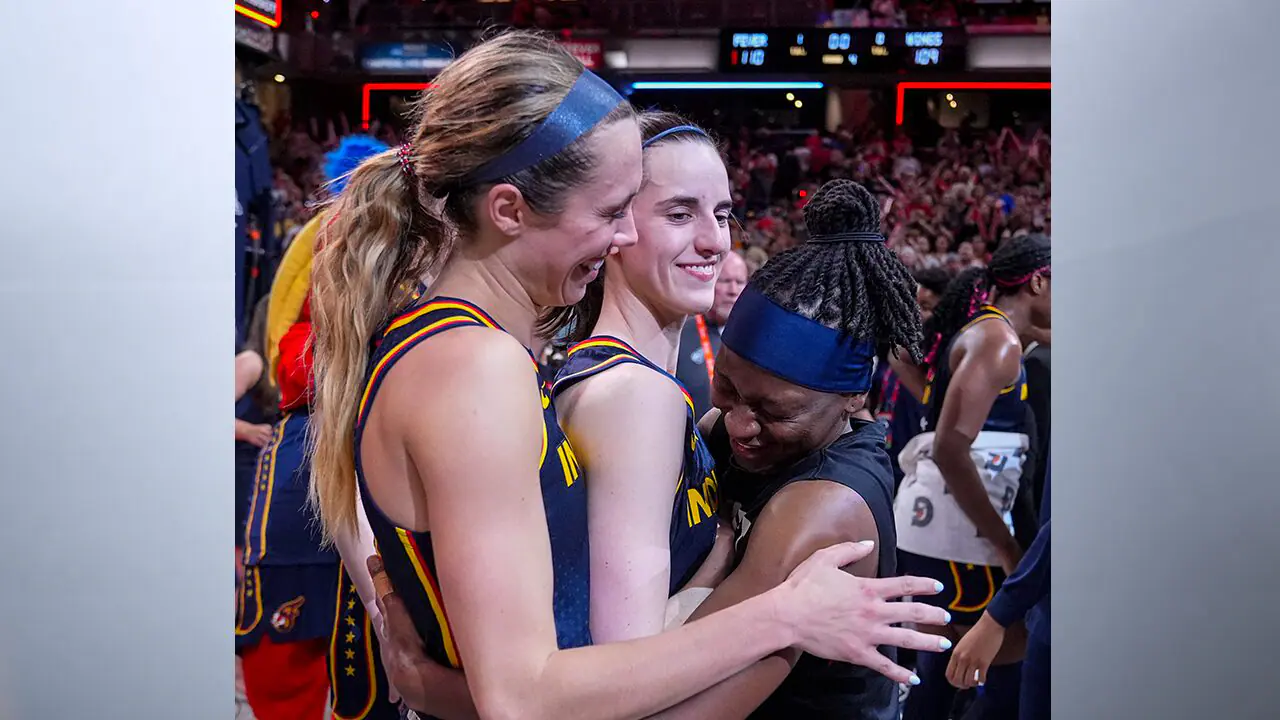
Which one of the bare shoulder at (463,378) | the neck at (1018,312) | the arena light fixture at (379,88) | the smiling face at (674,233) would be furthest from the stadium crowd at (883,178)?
the bare shoulder at (463,378)

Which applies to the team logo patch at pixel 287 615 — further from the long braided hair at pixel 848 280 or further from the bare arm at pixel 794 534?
the long braided hair at pixel 848 280

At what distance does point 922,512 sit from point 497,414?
6.22 feet

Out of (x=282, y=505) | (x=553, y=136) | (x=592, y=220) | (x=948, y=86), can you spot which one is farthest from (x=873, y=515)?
(x=282, y=505)

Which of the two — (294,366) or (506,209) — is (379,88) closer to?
(294,366)

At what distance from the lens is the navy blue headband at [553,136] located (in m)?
1.32

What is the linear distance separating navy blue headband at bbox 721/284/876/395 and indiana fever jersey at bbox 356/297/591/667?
1.36 ft

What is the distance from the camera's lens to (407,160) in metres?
1.43

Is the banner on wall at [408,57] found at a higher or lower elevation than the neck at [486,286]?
higher

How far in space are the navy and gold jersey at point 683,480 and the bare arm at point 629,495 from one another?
2.2 inches

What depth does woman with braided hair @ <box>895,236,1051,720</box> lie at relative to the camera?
267 centimetres

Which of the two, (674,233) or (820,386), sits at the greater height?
(674,233)

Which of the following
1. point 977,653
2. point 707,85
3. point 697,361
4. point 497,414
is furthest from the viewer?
point 697,361

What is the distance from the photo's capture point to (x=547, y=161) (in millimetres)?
1334
